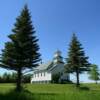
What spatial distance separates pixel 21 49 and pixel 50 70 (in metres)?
31.3

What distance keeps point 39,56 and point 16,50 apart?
371 centimetres

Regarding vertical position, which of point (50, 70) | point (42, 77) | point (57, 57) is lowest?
point (42, 77)

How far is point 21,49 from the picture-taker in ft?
136

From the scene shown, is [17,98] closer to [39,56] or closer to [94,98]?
[94,98]

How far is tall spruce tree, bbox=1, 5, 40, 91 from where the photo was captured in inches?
1628

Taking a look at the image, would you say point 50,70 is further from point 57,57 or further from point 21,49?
point 21,49

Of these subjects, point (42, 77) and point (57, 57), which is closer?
point (42, 77)

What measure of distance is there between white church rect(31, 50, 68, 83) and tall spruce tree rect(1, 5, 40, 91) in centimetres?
2291

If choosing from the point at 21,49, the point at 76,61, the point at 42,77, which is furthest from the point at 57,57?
the point at 21,49

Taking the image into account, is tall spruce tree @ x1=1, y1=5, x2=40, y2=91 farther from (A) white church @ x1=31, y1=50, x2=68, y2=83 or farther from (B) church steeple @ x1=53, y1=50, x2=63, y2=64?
(B) church steeple @ x1=53, y1=50, x2=63, y2=64

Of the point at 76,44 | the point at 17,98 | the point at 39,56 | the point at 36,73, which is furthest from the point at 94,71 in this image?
the point at 17,98

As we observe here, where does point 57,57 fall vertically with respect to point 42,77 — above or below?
above

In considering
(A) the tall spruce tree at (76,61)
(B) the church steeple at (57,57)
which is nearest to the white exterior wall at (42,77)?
(B) the church steeple at (57,57)

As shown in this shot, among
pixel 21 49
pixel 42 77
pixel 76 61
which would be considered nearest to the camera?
pixel 21 49
